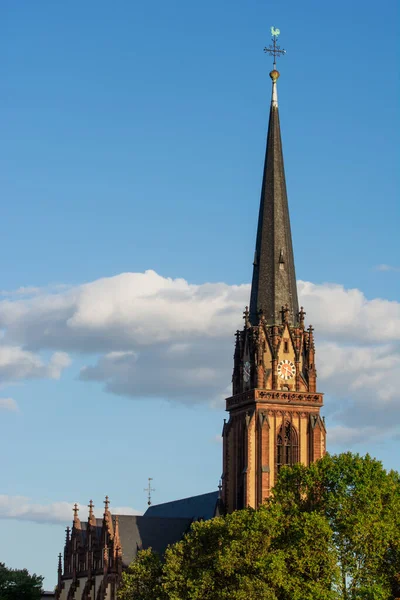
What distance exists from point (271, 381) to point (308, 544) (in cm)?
3283

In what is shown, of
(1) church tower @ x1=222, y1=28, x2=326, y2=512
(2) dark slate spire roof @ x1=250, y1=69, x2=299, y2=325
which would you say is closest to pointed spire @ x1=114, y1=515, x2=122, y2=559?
(1) church tower @ x1=222, y1=28, x2=326, y2=512

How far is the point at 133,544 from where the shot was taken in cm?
14350

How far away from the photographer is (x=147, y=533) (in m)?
145

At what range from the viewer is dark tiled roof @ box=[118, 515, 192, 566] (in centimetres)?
14275

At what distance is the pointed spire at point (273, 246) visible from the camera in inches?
5472

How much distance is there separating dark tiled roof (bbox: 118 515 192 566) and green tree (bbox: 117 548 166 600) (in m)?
17.8

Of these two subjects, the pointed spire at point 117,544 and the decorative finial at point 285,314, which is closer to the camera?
the decorative finial at point 285,314

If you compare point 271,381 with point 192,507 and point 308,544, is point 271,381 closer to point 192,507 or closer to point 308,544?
point 192,507

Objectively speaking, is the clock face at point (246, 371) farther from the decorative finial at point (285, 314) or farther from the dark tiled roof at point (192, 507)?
the dark tiled roof at point (192, 507)

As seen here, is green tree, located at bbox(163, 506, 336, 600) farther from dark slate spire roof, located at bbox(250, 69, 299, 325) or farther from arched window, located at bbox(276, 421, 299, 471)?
dark slate spire roof, located at bbox(250, 69, 299, 325)

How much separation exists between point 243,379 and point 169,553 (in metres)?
26.1

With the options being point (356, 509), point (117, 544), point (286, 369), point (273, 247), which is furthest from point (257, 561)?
point (273, 247)

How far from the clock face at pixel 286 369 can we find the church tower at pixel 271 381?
3.9 inches

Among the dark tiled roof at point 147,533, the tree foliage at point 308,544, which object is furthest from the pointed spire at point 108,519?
the tree foliage at point 308,544
